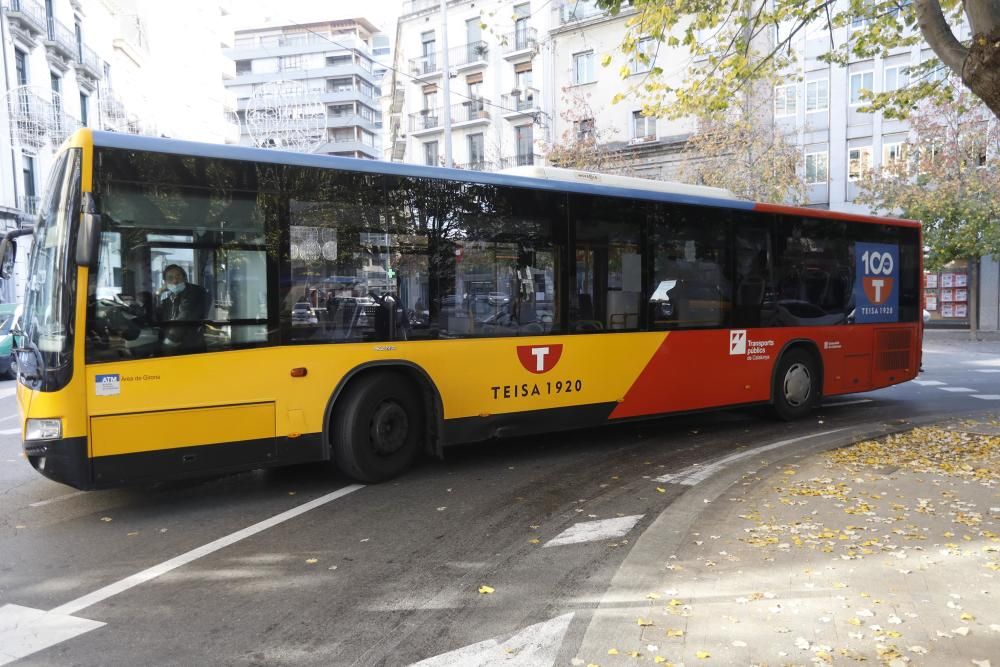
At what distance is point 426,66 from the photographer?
1849 inches

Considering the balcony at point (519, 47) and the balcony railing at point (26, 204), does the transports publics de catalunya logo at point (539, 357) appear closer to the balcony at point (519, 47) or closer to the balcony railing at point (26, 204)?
the balcony railing at point (26, 204)

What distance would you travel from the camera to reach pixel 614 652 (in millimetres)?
3549

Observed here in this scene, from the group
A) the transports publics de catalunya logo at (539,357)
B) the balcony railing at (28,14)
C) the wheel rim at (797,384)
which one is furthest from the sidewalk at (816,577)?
the balcony railing at (28,14)

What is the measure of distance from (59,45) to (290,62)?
5578 cm

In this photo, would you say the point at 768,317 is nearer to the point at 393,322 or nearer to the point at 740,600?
the point at 393,322

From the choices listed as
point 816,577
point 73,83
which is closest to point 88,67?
point 73,83

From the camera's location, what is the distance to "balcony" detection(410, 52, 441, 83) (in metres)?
46.1

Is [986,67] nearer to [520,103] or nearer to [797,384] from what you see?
[797,384]

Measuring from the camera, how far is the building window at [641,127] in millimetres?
34656

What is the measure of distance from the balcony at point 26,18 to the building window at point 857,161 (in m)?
33.6

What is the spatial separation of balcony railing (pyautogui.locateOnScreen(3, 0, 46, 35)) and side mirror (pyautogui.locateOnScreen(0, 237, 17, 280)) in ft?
94.9

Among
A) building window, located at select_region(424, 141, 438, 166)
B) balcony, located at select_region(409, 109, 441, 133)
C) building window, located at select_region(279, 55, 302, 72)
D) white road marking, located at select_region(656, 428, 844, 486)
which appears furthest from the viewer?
building window, located at select_region(279, 55, 302, 72)

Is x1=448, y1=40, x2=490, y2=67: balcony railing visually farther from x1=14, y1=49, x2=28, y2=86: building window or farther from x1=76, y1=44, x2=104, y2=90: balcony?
x1=14, y1=49, x2=28, y2=86: building window

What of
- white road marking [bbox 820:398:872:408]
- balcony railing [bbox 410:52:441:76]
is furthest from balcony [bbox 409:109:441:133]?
white road marking [bbox 820:398:872:408]
